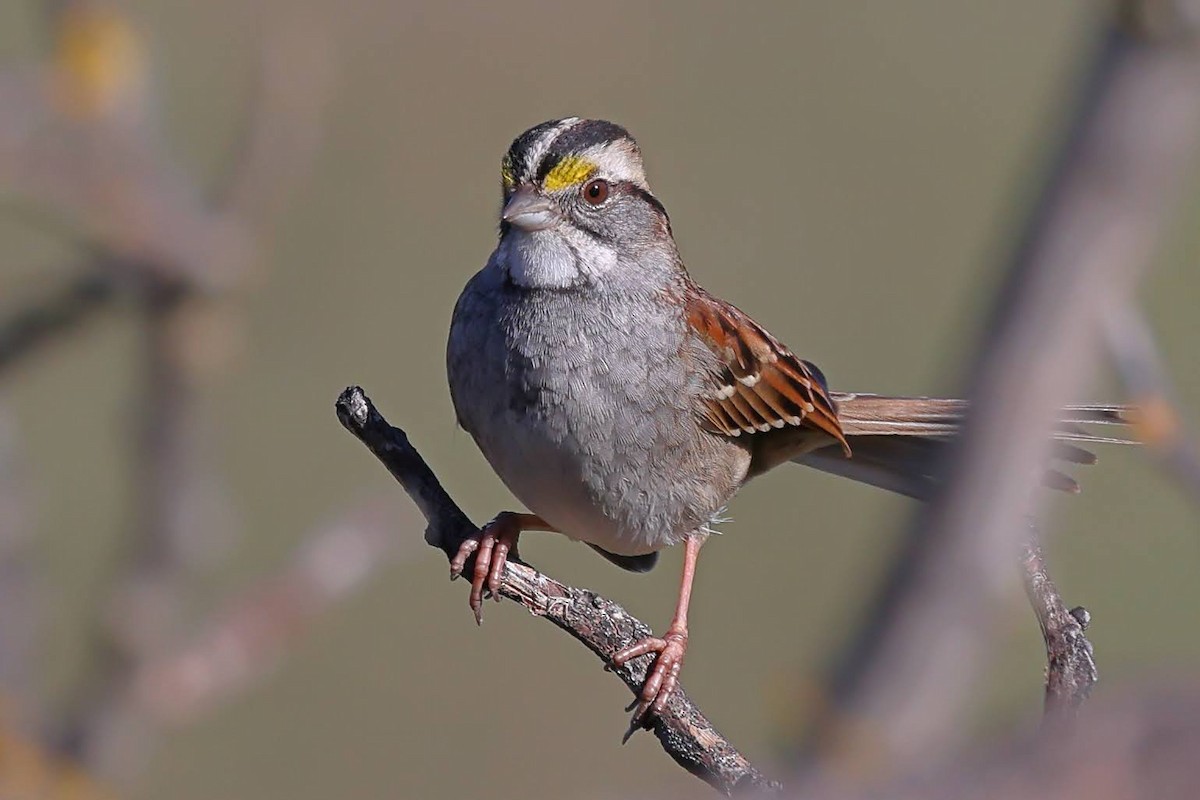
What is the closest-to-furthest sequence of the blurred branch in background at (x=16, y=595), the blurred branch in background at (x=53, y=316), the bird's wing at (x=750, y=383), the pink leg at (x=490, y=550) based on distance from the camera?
1. the pink leg at (x=490, y=550)
2. the blurred branch in background at (x=16, y=595)
3. the blurred branch in background at (x=53, y=316)
4. the bird's wing at (x=750, y=383)

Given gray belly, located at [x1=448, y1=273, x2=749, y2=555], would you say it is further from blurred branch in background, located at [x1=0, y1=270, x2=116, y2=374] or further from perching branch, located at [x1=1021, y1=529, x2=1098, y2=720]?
perching branch, located at [x1=1021, y1=529, x2=1098, y2=720]

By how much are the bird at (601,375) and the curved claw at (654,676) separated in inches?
0.8

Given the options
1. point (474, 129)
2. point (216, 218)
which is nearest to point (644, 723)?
point (216, 218)

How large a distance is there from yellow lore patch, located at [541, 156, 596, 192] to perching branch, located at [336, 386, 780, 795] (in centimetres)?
74

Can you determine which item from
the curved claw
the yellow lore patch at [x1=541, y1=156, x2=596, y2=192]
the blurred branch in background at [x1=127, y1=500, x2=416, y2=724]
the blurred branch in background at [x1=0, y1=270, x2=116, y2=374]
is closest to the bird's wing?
the yellow lore patch at [x1=541, y1=156, x2=596, y2=192]

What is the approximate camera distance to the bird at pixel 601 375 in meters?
3.53

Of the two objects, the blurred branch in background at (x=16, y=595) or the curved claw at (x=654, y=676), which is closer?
the curved claw at (x=654, y=676)

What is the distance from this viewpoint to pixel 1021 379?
778 mm

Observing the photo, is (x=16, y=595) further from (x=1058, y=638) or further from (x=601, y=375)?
(x=1058, y=638)

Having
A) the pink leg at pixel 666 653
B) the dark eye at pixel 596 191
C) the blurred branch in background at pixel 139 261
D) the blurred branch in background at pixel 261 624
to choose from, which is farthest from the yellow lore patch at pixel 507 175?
the pink leg at pixel 666 653

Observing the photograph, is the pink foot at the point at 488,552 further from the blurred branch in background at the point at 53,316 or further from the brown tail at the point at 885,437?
the blurred branch in background at the point at 53,316

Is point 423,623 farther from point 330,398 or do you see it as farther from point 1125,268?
point 1125,268

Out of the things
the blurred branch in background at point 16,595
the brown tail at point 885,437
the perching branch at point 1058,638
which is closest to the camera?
the perching branch at point 1058,638

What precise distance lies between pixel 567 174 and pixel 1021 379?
111 inches
